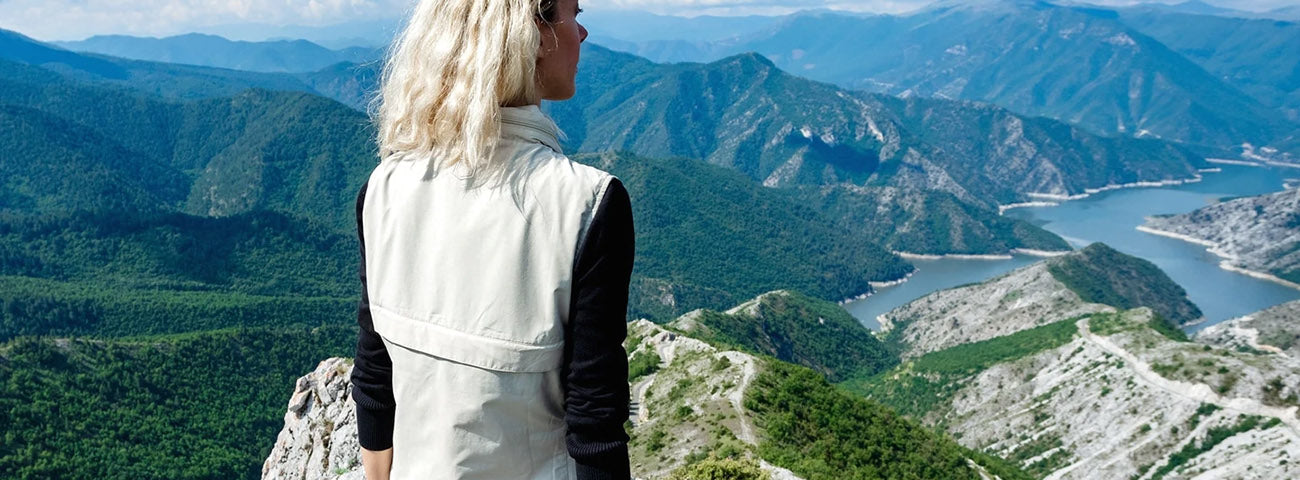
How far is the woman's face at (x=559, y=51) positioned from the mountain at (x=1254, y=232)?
146242 millimetres

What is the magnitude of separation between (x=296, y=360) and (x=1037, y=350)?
180ft

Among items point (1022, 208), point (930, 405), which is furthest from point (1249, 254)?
point (930, 405)

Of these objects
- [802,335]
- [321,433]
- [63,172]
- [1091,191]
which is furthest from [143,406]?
[1091,191]

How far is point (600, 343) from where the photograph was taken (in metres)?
1.90

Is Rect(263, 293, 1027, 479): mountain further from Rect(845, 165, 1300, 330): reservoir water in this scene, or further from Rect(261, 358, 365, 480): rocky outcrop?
Rect(845, 165, 1300, 330): reservoir water

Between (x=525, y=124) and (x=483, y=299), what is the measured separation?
489 millimetres

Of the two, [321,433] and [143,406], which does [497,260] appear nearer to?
[321,433]

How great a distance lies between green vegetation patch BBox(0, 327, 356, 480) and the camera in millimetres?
41625

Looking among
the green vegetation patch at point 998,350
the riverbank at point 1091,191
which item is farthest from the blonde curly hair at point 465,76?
the riverbank at point 1091,191

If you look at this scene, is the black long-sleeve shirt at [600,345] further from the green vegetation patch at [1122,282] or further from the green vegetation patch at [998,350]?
the green vegetation patch at [1122,282]

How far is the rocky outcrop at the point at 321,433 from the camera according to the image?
11578mm

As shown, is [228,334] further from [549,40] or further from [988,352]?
[549,40]

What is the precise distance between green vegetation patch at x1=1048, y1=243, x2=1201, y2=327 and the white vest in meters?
86.5

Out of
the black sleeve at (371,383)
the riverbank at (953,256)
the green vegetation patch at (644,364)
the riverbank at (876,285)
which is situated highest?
the black sleeve at (371,383)
